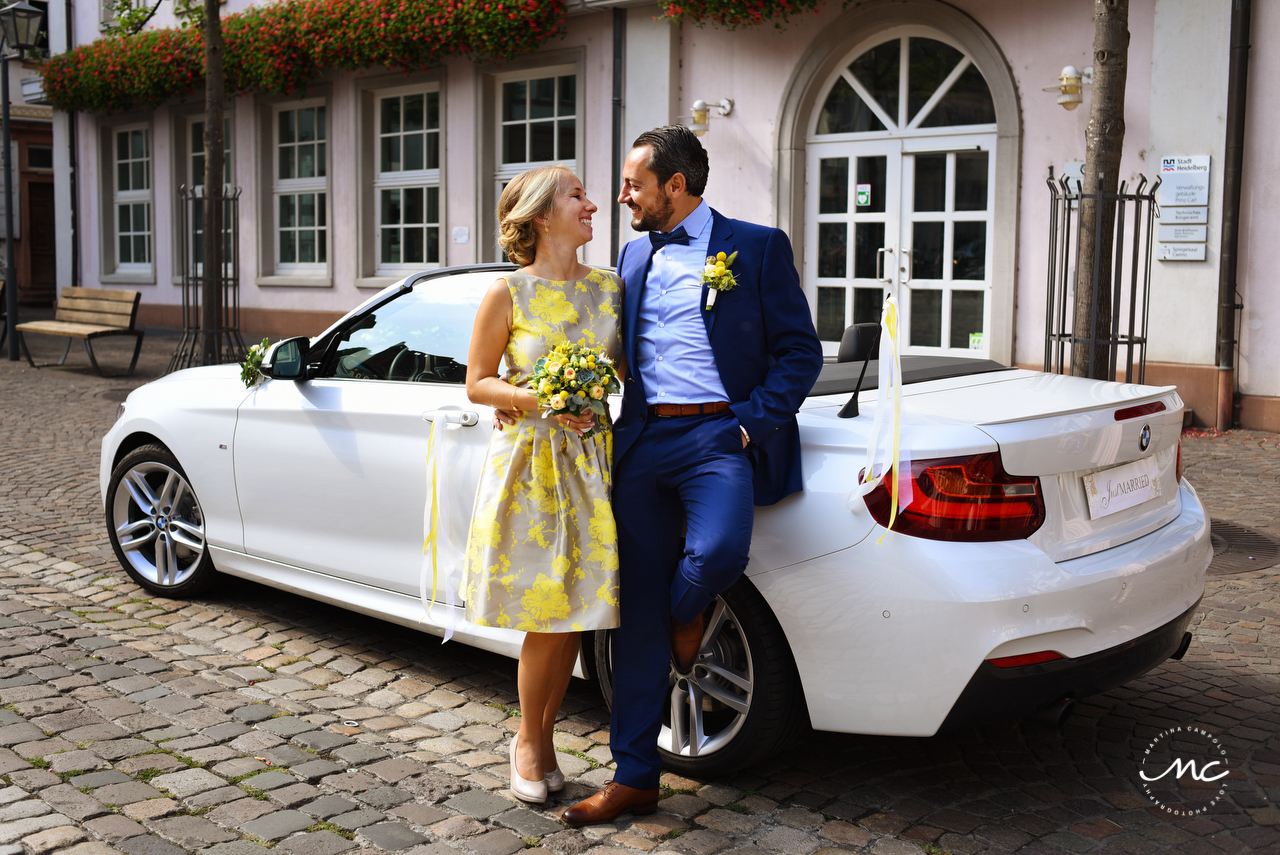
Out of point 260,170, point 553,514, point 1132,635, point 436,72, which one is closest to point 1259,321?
point 1132,635

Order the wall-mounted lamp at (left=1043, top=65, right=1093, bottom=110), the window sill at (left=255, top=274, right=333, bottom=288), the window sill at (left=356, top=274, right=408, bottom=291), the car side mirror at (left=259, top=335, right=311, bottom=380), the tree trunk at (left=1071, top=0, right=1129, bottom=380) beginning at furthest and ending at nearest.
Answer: the window sill at (left=255, top=274, right=333, bottom=288)
the window sill at (left=356, top=274, right=408, bottom=291)
the wall-mounted lamp at (left=1043, top=65, right=1093, bottom=110)
the tree trunk at (left=1071, top=0, right=1129, bottom=380)
the car side mirror at (left=259, top=335, right=311, bottom=380)

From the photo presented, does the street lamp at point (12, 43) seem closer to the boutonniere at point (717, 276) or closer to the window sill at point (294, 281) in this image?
the window sill at point (294, 281)

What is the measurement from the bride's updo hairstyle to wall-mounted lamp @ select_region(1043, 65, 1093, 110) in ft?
27.9

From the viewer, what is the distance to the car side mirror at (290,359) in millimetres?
4512

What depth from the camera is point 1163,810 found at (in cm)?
325

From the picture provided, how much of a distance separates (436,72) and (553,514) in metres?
14.0

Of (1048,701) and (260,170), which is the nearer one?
(1048,701)

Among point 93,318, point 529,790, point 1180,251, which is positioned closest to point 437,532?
point 529,790

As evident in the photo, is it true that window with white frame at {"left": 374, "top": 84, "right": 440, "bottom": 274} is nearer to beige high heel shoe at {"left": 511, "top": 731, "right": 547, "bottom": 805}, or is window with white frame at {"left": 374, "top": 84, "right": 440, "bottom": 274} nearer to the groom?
the groom

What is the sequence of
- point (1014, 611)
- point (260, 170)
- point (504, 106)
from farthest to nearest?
1. point (260, 170)
2. point (504, 106)
3. point (1014, 611)

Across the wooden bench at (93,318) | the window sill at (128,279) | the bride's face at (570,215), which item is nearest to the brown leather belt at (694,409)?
the bride's face at (570,215)

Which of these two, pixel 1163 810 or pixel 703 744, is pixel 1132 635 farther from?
pixel 703 744

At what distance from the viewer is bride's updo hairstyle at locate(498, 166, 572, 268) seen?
10.6 feet

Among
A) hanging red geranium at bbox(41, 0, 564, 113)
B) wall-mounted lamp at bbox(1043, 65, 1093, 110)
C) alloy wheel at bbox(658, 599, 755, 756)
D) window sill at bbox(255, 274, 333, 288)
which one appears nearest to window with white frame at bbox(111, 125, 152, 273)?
hanging red geranium at bbox(41, 0, 564, 113)
